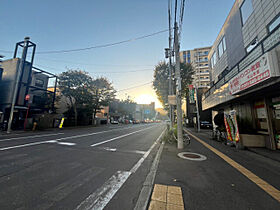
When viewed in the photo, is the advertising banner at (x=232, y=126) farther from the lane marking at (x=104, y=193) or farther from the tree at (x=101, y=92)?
the tree at (x=101, y=92)

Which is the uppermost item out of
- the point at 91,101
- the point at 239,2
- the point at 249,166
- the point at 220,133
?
the point at 239,2

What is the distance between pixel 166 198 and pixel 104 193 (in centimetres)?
127

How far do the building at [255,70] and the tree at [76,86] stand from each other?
72.1ft

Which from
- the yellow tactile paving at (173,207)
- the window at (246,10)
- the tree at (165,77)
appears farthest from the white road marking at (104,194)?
the tree at (165,77)

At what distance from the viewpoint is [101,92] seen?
87.8 ft

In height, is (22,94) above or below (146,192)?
above

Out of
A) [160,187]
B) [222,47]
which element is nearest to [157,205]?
[160,187]

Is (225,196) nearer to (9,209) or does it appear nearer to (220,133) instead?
(9,209)

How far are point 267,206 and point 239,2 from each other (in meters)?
14.7

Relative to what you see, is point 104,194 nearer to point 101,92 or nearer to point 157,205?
point 157,205

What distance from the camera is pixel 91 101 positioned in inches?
949

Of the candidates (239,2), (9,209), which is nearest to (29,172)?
(9,209)

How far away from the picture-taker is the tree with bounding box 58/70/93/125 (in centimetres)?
2233

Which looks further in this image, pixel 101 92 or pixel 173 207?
pixel 101 92
